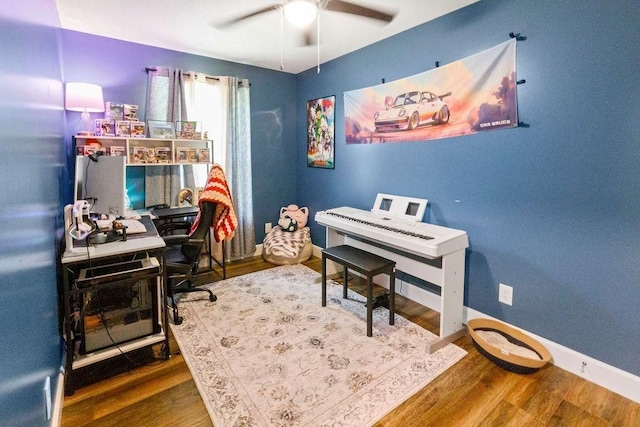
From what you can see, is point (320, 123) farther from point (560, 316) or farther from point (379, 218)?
point (560, 316)

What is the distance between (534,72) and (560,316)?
1497 millimetres

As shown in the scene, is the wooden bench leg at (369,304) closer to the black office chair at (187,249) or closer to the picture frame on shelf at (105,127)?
the black office chair at (187,249)

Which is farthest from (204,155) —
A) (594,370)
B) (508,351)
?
(594,370)

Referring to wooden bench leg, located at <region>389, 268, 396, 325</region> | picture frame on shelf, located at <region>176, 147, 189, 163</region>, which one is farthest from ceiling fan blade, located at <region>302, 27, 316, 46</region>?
wooden bench leg, located at <region>389, 268, 396, 325</region>

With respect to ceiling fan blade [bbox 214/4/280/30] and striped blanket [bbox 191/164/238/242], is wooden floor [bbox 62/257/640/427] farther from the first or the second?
ceiling fan blade [bbox 214/4/280/30]

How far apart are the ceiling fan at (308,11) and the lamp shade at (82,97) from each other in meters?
1.15

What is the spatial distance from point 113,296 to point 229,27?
221 centimetres

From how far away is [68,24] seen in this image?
271cm

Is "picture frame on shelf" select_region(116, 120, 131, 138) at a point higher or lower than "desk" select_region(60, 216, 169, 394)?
higher

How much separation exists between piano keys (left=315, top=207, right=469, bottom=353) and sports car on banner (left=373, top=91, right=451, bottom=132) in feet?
2.64

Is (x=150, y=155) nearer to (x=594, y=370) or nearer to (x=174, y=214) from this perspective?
(x=174, y=214)

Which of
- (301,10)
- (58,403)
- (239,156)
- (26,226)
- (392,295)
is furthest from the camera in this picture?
(239,156)

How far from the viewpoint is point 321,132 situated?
3832 millimetres

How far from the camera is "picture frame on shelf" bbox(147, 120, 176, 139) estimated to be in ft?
10.4
